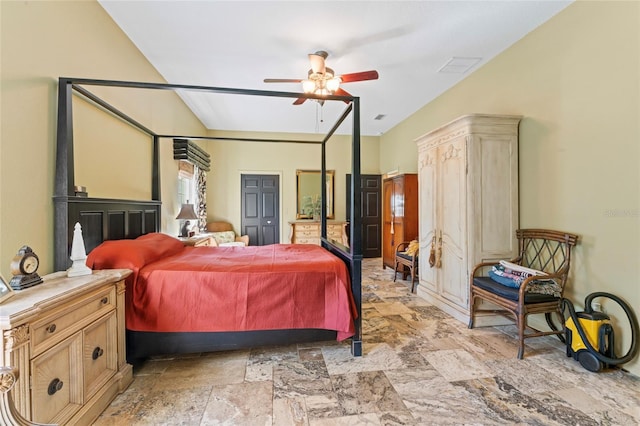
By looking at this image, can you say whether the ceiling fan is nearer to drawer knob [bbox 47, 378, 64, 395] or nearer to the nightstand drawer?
the nightstand drawer

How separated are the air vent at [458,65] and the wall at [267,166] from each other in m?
3.26

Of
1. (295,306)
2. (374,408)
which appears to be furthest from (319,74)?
(374,408)

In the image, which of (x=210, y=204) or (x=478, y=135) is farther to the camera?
(x=210, y=204)

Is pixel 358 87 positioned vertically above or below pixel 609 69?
above

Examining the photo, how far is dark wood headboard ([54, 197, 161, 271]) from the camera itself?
188 cm

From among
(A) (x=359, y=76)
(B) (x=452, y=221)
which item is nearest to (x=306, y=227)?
(B) (x=452, y=221)

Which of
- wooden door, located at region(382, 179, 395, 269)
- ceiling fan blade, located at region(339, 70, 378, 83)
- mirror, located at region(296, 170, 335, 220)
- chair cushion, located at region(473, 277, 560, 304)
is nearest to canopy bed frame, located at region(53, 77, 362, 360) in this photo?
ceiling fan blade, located at region(339, 70, 378, 83)

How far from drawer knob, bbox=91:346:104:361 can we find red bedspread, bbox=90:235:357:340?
311mm

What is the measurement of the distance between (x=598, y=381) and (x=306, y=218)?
5242 mm

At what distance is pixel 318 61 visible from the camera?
291cm

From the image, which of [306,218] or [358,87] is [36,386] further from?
[306,218]

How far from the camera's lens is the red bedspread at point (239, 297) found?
1991 mm

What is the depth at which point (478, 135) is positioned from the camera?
2.87 meters

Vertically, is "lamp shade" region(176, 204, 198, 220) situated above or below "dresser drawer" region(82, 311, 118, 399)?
above
